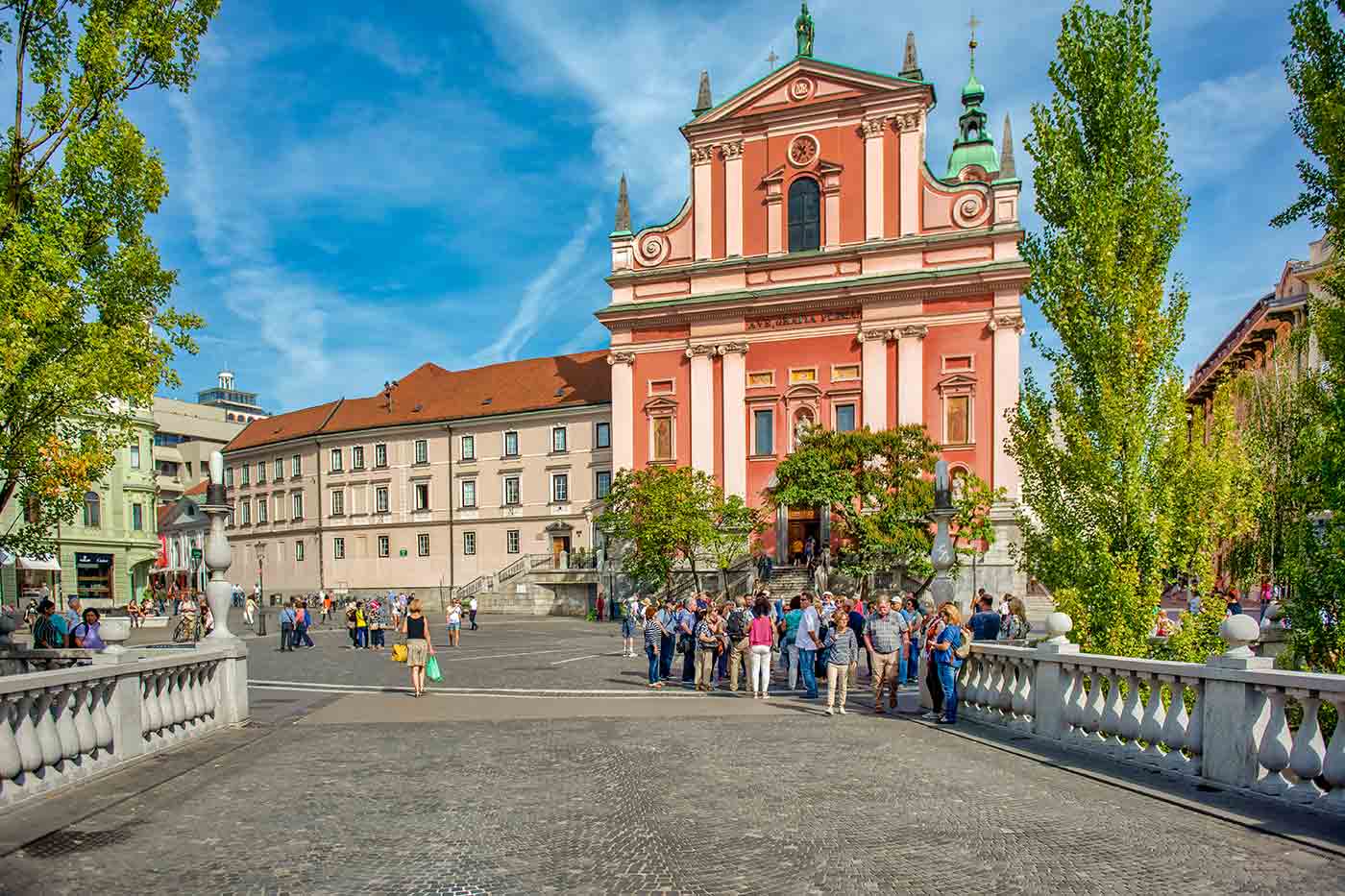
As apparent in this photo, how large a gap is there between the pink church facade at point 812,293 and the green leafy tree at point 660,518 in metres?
2.45

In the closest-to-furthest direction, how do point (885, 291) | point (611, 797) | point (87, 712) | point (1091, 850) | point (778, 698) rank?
point (1091, 850)
point (611, 797)
point (87, 712)
point (778, 698)
point (885, 291)

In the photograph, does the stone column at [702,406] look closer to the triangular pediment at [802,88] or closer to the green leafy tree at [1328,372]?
the triangular pediment at [802,88]

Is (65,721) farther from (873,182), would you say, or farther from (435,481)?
(435,481)

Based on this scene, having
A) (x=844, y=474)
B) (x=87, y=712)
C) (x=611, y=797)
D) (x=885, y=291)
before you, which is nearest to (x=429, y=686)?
(x=87, y=712)

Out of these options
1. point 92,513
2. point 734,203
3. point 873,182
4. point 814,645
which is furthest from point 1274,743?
point 92,513

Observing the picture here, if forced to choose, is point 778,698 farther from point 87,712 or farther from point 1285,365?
point 1285,365

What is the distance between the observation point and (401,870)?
22.1ft

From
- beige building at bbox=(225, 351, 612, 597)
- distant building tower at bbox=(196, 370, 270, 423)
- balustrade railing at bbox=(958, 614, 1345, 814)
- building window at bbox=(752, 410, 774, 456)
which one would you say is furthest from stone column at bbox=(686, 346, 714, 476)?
distant building tower at bbox=(196, 370, 270, 423)

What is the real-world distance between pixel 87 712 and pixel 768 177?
39.8m

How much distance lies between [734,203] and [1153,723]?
38.6m

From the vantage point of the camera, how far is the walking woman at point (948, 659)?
13.3 metres

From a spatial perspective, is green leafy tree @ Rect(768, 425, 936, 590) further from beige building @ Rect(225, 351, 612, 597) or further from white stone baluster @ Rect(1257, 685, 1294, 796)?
white stone baluster @ Rect(1257, 685, 1294, 796)

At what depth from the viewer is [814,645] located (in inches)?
672

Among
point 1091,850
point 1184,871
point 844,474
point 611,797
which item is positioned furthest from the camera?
point 844,474
